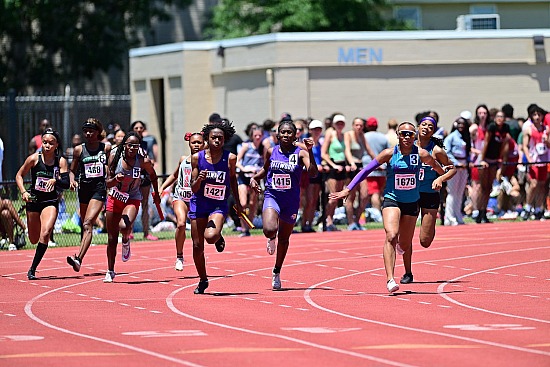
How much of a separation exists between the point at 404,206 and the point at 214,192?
2.30m

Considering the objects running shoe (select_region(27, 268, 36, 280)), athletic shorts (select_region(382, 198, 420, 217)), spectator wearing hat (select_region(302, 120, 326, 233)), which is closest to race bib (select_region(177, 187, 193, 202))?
running shoe (select_region(27, 268, 36, 280))

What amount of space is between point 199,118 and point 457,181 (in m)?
14.5

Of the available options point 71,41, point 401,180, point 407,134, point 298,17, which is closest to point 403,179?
point 401,180

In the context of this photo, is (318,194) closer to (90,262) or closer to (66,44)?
(90,262)

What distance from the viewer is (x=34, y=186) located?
1930cm

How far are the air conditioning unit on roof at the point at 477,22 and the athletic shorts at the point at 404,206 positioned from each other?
27269mm

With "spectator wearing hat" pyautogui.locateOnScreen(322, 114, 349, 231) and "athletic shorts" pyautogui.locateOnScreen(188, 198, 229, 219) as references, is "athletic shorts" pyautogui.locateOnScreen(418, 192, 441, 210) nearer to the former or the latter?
"athletic shorts" pyautogui.locateOnScreen(188, 198, 229, 219)

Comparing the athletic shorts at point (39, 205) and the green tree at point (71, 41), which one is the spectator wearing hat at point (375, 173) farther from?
the green tree at point (71, 41)

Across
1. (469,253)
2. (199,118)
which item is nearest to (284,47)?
(199,118)

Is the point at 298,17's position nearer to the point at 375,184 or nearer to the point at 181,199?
the point at 375,184

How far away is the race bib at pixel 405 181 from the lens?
54.5 feet

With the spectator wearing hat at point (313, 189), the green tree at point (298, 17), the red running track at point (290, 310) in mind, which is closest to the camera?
the red running track at point (290, 310)

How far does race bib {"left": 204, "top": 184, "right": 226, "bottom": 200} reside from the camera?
16.3 metres

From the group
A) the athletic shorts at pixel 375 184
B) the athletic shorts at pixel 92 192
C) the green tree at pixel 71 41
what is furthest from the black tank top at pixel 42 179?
the green tree at pixel 71 41
